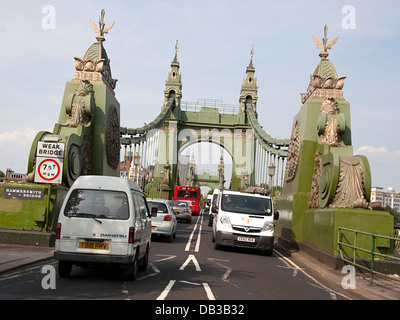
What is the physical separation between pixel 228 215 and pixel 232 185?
40.1 metres

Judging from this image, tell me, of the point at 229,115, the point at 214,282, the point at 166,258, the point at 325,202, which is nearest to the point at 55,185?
the point at 166,258

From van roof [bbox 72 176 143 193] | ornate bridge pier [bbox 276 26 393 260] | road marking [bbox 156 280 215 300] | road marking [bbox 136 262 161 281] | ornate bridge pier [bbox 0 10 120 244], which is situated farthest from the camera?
ornate bridge pier [bbox 0 10 120 244]

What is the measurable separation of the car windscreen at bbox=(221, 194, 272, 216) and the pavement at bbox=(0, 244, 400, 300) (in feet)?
9.13

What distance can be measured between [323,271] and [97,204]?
6.35 m

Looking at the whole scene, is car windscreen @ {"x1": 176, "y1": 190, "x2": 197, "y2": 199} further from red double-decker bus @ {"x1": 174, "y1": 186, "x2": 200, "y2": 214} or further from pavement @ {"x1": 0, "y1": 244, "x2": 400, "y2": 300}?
pavement @ {"x1": 0, "y1": 244, "x2": 400, "y2": 300}

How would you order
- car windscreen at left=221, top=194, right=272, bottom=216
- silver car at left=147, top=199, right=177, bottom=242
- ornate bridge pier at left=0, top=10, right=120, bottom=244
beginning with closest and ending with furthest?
ornate bridge pier at left=0, top=10, right=120, bottom=244, car windscreen at left=221, top=194, right=272, bottom=216, silver car at left=147, top=199, right=177, bottom=242

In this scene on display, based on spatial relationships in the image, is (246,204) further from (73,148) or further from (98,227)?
(98,227)

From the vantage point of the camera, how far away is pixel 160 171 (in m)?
58.6

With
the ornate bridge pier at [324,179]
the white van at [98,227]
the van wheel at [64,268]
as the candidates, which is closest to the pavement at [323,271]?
the ornate bridge pier at [324,179]

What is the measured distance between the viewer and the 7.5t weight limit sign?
542 inches

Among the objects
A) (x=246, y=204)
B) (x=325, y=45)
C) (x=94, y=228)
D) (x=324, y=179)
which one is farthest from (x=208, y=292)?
(x=325, y=45)

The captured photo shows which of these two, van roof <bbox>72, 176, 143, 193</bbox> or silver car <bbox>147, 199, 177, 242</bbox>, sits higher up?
van roof <bbox>72, 176, 143, 193</bbox>

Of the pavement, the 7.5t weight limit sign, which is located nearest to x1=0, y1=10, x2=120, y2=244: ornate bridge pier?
the 7.5t weight limit sign

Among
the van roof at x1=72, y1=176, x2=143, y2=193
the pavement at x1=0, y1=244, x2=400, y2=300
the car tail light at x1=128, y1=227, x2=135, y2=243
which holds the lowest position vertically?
the pavement at x1=0, y1=244, x2=400, y2=300
